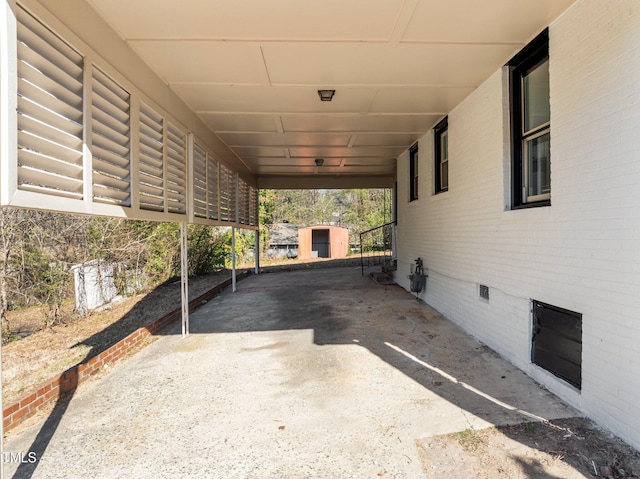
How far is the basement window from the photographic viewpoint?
111 inches

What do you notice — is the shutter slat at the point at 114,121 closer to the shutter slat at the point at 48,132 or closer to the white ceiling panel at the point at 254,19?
the shutter slat at the point at 48,132

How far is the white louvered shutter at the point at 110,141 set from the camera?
8.89 ft

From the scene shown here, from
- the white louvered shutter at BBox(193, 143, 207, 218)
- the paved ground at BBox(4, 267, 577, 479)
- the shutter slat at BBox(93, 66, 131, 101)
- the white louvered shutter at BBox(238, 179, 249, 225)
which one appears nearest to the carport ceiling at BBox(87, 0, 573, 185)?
the shutter slat at BBox(93, 66, 131, 101)

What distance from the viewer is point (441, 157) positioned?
5992 millimetres

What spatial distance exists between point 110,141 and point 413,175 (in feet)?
19.8

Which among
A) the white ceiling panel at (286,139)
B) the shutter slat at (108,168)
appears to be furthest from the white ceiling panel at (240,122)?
the shutter slat at (108,168)

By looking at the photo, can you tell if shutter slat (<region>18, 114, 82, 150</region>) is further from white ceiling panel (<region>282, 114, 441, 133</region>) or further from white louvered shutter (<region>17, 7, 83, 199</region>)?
white ceiling panel (<region>282, 114, 441, 133</region>)

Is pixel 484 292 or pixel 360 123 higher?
pixel 360 123

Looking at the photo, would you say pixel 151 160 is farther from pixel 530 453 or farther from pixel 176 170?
pixel 530 453

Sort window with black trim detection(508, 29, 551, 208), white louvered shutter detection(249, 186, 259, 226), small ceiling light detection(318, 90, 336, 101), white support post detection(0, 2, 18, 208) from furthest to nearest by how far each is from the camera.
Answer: white louvered shutter detection(249, 186, 259, 226) < small ceiling light detection(318, 90, 336, 101) < window with black trim detection(508, 29, 551, 208) < white support post detection(0, 2, 18, 208)

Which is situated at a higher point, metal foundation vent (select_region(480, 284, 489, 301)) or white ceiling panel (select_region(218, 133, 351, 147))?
white ceiling panel (select_region(218, 133, 351, 147))

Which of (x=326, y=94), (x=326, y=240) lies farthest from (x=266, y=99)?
(x=326, y=240)

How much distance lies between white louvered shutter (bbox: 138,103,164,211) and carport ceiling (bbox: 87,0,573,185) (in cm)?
52

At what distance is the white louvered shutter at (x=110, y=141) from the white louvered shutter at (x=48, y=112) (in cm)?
21
